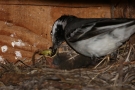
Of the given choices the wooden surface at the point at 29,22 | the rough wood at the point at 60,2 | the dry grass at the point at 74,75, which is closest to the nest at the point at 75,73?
the dry grass at the point at 74,75

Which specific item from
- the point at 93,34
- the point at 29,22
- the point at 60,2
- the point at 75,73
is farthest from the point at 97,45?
the point at 29,22

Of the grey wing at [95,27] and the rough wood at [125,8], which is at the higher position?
the rough wood at [125,8]

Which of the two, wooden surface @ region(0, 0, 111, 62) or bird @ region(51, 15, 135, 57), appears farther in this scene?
wooden surface @ region(0, 0, 111, 62)

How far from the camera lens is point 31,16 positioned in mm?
3441

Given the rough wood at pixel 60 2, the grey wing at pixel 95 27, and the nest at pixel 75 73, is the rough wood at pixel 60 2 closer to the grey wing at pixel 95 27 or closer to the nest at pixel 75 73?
the grey wing at pixel 95 27

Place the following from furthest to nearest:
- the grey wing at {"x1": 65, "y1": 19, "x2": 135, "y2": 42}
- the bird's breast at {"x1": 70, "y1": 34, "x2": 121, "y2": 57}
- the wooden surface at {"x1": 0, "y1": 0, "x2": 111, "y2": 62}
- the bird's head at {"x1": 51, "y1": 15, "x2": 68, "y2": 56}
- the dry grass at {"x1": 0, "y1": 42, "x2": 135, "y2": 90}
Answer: the bird's head at {"x1": 51, "y1": 15, "x2": 68, "y2": 56}, the wooden surface at {"x1": 0, "y1": 0, "x2": 111, "y2": 62}, the bird's breast at {"x1": 70, "y1": 34, "x2": 121, "y2": 57}, the grey wing at {"x1": 65, "y1": 19, "x2": 135, "y2": 42}, the dry grass at {"x1": 0, "y1": 42, "x2": 135, "y2": 90}

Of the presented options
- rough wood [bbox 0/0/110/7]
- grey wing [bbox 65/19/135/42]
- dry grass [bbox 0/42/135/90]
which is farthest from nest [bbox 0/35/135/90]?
rough wood [bbox 0/0/110/7]

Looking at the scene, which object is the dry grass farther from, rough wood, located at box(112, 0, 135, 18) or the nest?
rough wood, located at box(112, 0, 135, 18)

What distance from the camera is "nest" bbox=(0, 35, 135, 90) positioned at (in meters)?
2.80

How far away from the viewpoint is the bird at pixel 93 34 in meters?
3.12

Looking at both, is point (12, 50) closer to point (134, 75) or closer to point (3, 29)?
point (3, 29)

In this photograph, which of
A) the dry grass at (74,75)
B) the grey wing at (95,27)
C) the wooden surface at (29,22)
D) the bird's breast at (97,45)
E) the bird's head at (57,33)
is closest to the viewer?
the dry grass at (74,75)

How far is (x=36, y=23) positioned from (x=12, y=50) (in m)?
0.32

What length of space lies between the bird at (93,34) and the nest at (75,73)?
0.32 feet
